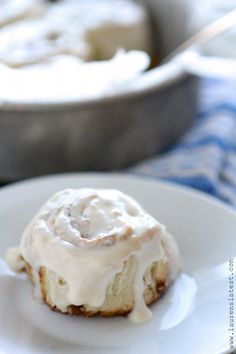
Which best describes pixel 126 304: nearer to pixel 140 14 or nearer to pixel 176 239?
pixel 176 239

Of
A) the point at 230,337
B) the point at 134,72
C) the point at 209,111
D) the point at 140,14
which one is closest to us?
the point at 230,337

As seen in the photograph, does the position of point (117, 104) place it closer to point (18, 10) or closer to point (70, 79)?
point (70, 79)

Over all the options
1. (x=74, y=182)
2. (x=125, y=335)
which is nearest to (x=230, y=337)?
(x=125, y=335)

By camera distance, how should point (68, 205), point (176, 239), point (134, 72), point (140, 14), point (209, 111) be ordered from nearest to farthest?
point (68, 205), point (176, 239), point (134, 72), point (209, 111), point (140, 14)

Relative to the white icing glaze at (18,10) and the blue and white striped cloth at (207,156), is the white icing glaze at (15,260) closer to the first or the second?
the blue and white striped cloth at (207,156)

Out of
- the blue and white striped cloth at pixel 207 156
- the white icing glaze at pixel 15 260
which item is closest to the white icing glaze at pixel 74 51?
the blue and white striped cloth at pixel 207 156

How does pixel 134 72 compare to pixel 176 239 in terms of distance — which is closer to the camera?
pixel 176 239

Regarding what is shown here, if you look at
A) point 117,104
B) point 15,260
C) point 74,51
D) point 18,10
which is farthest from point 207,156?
point 18,10
